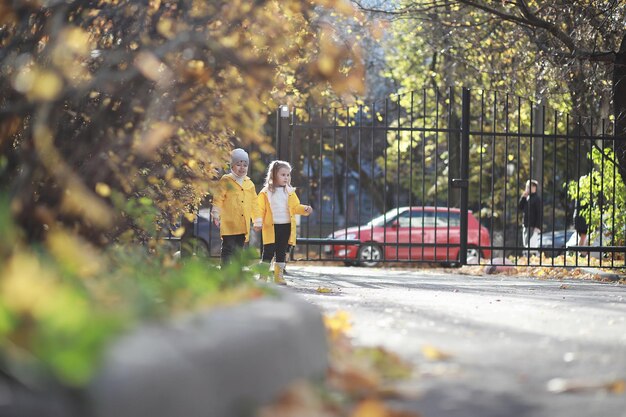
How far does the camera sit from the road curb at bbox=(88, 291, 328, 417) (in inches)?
133

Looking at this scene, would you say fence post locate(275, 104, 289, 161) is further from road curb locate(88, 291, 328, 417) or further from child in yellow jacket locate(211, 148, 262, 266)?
road curb locate(88, 291, 328, 417)

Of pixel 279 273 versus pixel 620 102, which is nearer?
pixel 279 273

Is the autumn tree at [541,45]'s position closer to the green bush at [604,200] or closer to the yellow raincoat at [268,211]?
the green bush at [604,200]

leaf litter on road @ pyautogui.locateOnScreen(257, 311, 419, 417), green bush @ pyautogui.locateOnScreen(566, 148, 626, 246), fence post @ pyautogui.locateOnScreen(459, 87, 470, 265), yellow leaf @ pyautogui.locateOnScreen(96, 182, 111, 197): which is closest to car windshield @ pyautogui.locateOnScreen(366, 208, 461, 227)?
green bush @ pyautogui.locateOnScreen(566, 148, 626, 246)

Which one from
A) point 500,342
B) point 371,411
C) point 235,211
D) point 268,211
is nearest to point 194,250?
point 500,342

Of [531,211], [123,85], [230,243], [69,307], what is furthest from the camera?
[531,211]

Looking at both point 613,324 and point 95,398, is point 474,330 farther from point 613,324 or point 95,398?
point 95,398

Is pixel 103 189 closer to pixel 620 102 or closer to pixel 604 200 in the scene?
pixel 620 102

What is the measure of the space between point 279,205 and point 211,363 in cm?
998

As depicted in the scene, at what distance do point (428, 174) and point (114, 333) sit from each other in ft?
121

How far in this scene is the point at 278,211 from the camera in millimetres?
13844

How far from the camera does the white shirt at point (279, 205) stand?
13.8 metres

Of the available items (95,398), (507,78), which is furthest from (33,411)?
(507,78)

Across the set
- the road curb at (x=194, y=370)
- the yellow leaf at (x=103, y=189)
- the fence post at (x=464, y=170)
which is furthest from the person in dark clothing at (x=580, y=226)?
the road curb at (x=194, y=370)
